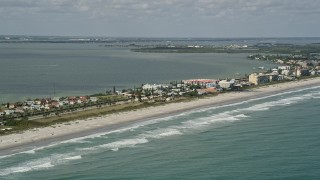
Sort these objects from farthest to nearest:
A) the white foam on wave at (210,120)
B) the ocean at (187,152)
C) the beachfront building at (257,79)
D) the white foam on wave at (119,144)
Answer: the beachfront building at (257,79) < the white foam on wave at (210,120) < the white foam on wave at (119,144) < the ocean at (187,152)

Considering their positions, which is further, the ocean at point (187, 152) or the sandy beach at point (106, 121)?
the sandy beach at point (106, 121)

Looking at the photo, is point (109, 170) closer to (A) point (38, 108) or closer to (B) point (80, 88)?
(A) point (38, 108)

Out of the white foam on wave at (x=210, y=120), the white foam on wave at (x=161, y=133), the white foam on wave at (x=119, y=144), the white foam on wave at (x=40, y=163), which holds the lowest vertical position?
the white foam on wave at (x=210, y=120)

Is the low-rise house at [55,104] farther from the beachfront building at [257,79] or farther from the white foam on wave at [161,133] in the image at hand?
the beachfront building at [257,79]

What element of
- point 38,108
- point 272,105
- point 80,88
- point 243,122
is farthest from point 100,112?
point 80,88

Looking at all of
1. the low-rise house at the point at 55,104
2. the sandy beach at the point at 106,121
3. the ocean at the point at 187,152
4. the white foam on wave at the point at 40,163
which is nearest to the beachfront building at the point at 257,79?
the sandy beach at the point at 106,121

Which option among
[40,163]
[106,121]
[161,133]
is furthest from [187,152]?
[106,121]

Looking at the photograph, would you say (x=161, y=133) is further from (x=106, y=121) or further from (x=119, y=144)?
(x=106, y=121)
